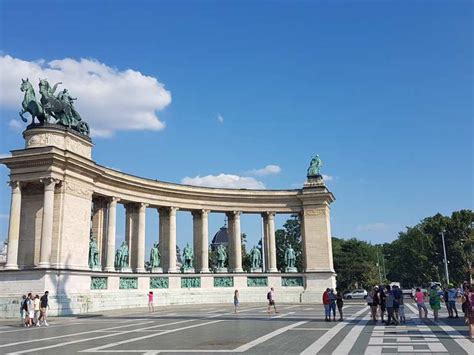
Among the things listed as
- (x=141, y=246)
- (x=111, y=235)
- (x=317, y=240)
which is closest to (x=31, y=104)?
(x=111, y=235)

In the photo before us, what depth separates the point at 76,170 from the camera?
4081 cm

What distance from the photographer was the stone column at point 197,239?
54938mm

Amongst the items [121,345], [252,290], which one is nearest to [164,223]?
[252,290]

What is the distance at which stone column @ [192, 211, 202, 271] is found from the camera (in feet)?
180

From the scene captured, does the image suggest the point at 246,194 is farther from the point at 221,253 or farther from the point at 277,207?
the point at 221,253

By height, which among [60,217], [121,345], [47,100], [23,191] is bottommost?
[121,345]

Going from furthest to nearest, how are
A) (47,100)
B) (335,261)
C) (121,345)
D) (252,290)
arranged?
(335,261) → (252,290) → (47,100) → (121,345)

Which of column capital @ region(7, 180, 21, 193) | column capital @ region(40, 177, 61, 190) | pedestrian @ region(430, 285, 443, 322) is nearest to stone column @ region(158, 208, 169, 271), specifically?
column capital @ region(40, 177, 61, 190)

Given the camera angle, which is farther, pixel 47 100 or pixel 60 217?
pixel 47 100

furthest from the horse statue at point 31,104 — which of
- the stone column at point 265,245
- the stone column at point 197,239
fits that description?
the stone column at point 265,245

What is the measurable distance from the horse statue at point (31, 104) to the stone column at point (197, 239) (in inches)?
837

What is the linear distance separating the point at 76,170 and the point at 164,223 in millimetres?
15783

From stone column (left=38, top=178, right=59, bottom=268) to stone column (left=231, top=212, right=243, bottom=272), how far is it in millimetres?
22991

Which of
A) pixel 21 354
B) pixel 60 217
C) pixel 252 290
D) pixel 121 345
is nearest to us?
pixel 21 354
